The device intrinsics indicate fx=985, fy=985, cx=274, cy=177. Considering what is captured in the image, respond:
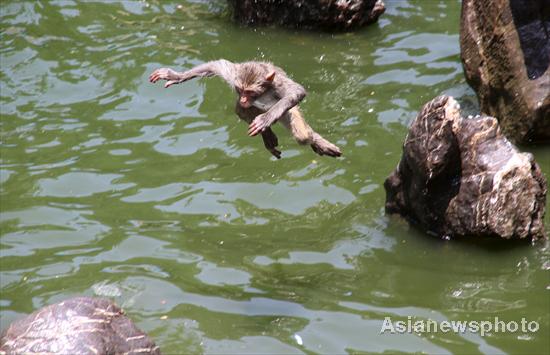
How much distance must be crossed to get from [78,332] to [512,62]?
18.5ft

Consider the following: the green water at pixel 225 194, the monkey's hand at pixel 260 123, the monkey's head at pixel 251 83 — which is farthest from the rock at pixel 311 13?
the monkey's hand at pixel 260 123

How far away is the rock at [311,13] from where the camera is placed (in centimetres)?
1268

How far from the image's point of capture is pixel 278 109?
7.17 metres

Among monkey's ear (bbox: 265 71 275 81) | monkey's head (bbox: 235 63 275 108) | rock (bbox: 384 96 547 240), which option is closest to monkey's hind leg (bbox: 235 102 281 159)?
monkey's head (bbox: 235 63 275 108)

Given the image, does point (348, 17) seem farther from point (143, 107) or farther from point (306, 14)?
point (143, 107)

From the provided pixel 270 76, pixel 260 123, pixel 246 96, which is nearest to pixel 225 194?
pixel 246 96

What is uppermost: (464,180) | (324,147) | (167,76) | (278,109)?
(167,76)

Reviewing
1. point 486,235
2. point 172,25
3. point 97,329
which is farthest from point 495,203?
point 172,25

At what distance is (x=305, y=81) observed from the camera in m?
11.6

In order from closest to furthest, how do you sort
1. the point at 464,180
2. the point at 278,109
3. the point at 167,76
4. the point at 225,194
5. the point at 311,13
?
1. the point at 278,109
2. the point at 167,76
3. the point at 464,180
4. the point at 225,194
5. the point at 311,13

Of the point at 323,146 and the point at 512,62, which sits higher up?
the point at 323,146

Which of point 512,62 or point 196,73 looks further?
point 512,62
